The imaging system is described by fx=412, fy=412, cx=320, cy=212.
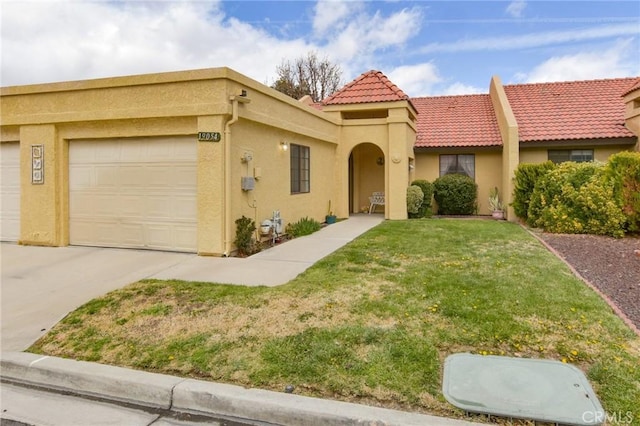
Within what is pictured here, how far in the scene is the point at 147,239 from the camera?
9.34 metres

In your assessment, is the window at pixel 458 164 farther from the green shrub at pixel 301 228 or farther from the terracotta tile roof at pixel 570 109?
the green shrub at pixel 301 228

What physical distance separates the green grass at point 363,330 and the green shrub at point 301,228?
4.23 m

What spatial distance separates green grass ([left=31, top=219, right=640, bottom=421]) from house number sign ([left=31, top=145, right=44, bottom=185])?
5.28m

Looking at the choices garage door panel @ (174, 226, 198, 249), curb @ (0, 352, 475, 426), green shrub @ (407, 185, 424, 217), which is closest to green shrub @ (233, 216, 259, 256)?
garage door panel @ (174, 226, 198, 249)

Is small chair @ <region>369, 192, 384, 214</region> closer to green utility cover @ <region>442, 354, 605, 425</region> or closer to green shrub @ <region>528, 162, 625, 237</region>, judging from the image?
green shrub @ <region>528, 162, 625, 237</region>

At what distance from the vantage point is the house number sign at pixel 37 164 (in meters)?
9.78

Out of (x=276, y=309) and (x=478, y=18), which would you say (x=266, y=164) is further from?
(x=478, y=18)

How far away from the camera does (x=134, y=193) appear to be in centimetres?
937

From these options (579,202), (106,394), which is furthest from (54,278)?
(579,202)

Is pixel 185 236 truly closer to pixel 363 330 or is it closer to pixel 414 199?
pixel 363 330

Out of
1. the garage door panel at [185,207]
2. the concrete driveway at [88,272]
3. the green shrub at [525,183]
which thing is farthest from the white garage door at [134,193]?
the green shrub at [525,183]

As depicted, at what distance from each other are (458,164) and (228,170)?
12.3 m

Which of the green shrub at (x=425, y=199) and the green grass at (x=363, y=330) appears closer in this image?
the green grass at (x=363, y=330)

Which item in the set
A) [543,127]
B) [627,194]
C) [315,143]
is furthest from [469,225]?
[543,127]
